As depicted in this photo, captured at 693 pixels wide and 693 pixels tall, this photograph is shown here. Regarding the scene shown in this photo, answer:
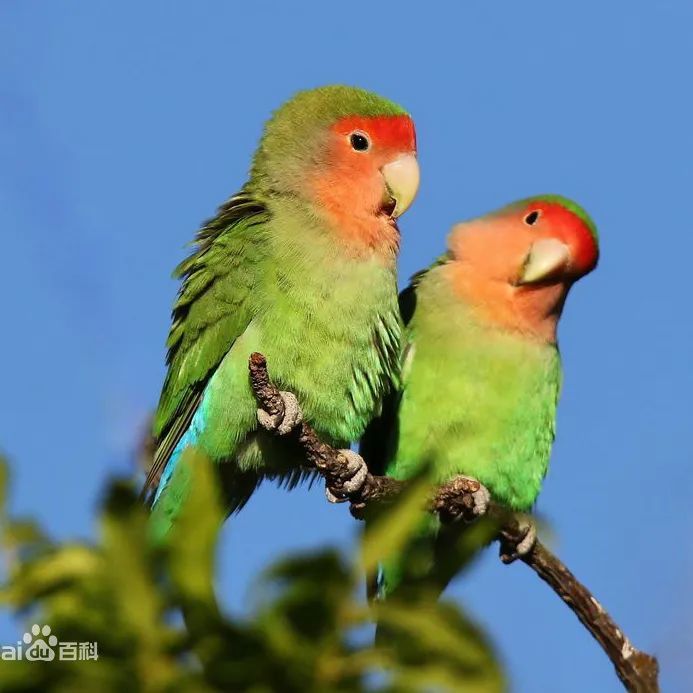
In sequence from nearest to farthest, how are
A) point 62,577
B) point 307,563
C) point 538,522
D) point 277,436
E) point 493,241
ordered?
1. point 307,563
2. point 62,577
3. point 277,436
4. point 538,522
5. point 493,241

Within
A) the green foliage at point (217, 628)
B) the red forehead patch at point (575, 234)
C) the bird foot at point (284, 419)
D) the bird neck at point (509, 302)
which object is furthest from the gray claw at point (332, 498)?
the green foliage at point (217, 628)

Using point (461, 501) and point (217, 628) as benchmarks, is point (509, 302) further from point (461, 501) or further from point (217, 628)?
point (217, 628)

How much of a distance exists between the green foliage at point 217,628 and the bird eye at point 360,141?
13.1ft

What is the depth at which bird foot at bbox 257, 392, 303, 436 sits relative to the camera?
4.07 meters

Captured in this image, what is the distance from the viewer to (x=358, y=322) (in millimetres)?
4430

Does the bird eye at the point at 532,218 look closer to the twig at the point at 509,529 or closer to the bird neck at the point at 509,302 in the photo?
the bird neck at the point at 509,302

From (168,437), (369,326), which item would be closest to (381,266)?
(369,326)

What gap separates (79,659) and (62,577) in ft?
0.36

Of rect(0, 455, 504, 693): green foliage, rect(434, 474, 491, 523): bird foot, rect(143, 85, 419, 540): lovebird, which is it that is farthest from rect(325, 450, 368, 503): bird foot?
rect(0, 455, 504, 693): green foliage

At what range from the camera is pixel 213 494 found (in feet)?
3.61

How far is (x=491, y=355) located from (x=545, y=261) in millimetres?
559

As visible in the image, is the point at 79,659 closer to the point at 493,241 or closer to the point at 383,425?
the point at 383,425

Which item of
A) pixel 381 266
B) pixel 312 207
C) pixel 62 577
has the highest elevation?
pixel 312 207
